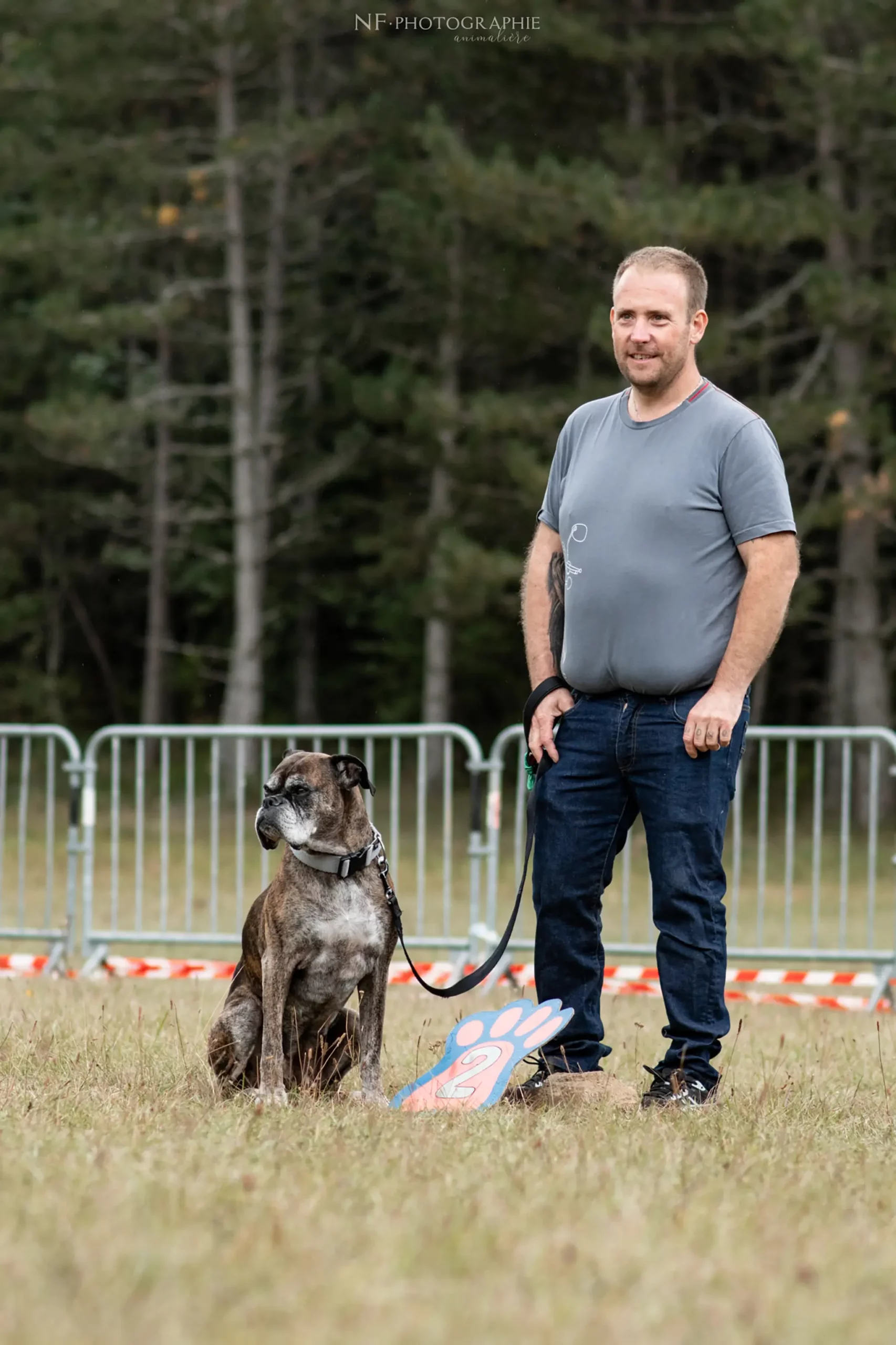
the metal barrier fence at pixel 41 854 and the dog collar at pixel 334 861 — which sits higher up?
the dog collar at pixel 334 861

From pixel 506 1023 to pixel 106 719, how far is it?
28919 mm

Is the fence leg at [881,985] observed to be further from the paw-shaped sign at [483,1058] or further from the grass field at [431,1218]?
the paw-shaped sign at [483,1058]

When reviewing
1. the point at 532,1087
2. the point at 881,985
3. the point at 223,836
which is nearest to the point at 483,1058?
the point at 532,1087

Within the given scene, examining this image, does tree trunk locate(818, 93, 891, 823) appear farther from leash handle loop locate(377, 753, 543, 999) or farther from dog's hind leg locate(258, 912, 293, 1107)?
dog's hind leg locate(258, 912, 293, 1107)

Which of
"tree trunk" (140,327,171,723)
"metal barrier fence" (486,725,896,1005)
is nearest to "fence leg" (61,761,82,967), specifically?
"metal barrier fence" (486,725,896,1005)

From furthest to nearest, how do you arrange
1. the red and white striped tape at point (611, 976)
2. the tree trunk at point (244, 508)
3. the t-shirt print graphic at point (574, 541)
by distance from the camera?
the tree trunk at point (244, 508) < the red and white striped tape at point (611, 976) < the t-shirt print graphic at point (574, 541)

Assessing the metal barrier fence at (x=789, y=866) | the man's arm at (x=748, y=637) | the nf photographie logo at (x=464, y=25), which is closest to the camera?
the man's arm at (x=748, y=637)

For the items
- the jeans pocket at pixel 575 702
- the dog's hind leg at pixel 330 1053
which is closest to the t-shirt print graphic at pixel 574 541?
the jeans pocket at pixel 575 702

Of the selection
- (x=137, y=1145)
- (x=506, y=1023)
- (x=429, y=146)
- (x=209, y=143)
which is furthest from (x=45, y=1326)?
(x=209, y=143)

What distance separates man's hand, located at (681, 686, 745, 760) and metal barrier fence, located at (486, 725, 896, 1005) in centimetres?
184

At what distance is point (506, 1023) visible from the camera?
498 cm

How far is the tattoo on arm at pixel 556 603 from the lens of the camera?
5117mm

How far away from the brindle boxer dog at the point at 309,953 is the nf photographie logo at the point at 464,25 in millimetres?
14254

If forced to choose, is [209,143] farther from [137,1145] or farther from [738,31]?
[137,1145]
